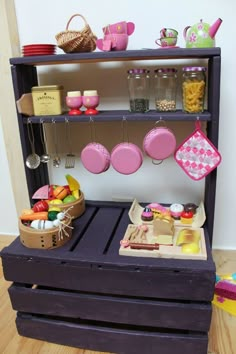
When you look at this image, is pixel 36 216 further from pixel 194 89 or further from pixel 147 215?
pixel 194 89

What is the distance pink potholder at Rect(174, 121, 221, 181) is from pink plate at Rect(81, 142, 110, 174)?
0.81 feet

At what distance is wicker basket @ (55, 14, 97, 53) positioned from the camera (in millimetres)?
1009

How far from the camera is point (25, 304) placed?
43.5 inches

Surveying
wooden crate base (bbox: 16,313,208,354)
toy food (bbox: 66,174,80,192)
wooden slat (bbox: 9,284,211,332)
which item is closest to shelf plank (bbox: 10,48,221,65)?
toy food (bbox: 66,174,80,192)

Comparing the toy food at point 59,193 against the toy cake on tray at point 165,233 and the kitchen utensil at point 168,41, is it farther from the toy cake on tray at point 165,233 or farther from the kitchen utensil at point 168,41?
the kitchen utensil at point 168,41

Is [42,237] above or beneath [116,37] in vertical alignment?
beneath

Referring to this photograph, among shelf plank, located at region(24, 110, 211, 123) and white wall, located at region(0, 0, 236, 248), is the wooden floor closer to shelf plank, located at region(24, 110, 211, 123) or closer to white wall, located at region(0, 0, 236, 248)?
white wall, located at region(0, 0, 236, 248)

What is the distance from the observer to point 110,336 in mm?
1065

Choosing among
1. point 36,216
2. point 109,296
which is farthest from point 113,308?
point 36,216

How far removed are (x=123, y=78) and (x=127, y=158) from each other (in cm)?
36

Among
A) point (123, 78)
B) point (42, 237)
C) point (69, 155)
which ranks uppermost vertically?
point (123, 78)

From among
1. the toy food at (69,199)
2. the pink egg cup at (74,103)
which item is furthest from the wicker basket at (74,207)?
the pink egg cup at (74,103)

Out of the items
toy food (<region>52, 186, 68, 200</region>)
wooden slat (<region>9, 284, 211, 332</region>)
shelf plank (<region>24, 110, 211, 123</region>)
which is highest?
shelf plank (<region>24, 110, 211, 123</region>)

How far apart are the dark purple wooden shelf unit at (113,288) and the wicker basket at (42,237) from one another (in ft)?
0.09
